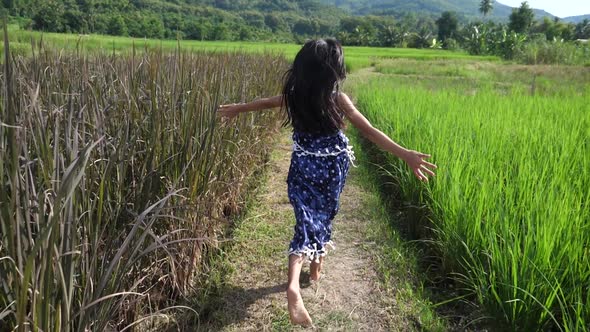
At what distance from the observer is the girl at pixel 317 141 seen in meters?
1.77

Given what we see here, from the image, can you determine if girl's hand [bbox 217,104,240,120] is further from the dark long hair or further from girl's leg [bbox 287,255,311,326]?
girl's leg [bbox 287,255,311,326]

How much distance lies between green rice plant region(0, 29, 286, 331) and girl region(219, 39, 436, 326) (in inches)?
13.7

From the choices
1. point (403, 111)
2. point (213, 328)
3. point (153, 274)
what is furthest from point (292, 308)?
point (403, 111)

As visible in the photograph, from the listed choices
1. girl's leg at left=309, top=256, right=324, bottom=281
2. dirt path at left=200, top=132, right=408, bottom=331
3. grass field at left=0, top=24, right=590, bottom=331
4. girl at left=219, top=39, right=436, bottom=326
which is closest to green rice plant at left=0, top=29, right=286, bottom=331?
grass field at left=0, top=24, right=590, bottom=331

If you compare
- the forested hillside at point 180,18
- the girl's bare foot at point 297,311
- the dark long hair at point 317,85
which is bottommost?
the girl's bare foot at point 297,311

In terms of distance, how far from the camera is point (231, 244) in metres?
2.47

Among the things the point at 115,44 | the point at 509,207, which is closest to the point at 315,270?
the point at 509,207

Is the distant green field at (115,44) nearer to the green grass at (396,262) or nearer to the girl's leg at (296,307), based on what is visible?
the girl's leg at (296,307)

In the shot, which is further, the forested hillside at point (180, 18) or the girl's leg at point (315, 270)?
the forested hillside at point (180, 18)

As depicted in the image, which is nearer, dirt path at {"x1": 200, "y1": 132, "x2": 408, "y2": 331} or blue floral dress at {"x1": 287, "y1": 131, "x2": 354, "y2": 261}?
dirt path at {"x1": 200, "y1": 132, "x2": 408, "y2": 331}

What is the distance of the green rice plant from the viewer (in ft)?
2.98

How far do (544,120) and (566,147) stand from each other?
133cm

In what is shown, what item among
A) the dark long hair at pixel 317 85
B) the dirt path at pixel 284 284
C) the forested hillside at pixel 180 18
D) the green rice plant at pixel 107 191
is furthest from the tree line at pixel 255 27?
the dirt path at pixel 284 284

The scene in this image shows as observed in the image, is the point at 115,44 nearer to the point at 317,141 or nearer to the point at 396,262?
the point at 317,141
